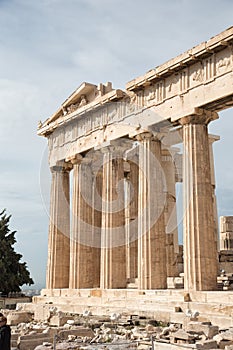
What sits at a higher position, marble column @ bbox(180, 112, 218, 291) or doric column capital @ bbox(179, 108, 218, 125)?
doric column capital @ bbox(179, 108, 218, 125)

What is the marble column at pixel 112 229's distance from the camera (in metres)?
22.5

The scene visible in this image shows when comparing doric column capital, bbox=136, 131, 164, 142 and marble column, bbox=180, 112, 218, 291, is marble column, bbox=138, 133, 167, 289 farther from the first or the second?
marble column, bbox=180, 112, 218, 291

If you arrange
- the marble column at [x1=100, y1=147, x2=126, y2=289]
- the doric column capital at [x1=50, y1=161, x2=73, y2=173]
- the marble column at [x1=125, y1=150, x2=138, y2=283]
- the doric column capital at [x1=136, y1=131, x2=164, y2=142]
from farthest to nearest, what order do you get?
the doric column capital at [x1=50, y1=161, x2=73, y2=173] → the marble column at [x1=125, y1=150, x2=138, y2=283] → the marble column at [x1=100, y1=147, x2=126, y2=289] → the doric column capital at [x1=136, y1=131, x2=164, y2=142]

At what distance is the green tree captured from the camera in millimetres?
35250

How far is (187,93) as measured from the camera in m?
18.9

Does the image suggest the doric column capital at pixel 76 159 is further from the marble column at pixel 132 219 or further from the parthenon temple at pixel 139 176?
the marble column at pixel 132 219

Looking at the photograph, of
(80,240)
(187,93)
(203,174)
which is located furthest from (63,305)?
(187,93)

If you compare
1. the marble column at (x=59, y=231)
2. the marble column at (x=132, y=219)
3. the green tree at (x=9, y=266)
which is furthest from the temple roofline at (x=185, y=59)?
the green tree at (x=9, y=266)

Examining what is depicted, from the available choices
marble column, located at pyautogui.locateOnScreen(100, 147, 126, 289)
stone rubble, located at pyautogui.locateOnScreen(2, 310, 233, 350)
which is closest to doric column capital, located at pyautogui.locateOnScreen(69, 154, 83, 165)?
marble column, located at pyautogui.locateOnScreen(100, 147, 126, 289)

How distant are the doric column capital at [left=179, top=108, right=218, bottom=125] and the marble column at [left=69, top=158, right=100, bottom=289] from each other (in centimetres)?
853

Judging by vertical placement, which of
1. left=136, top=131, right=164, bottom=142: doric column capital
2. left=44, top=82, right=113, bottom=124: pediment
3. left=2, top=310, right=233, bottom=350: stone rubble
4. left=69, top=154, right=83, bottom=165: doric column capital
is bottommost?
left=2, top=310, right=233, bottom=350: stone rubble

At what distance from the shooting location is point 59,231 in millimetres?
27328

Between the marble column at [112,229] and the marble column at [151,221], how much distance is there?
8.18ft

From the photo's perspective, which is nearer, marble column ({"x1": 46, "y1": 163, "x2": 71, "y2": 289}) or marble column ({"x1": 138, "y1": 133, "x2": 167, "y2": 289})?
marble column ({"x1": 138, "y1": 133, "x2": 167, "y2": 289})
